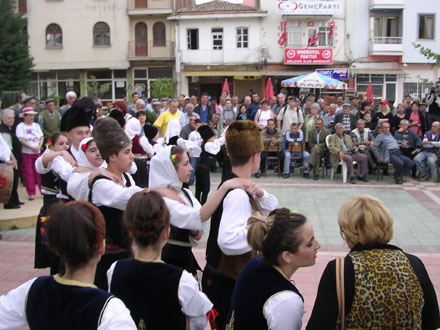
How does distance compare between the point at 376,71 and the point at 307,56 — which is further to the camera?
the point at 376,71

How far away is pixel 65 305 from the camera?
212cm

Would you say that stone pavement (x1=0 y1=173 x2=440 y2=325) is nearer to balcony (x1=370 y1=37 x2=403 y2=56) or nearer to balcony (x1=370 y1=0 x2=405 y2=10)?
balcony (x1=370 y1=37 x2=403 y2=56)

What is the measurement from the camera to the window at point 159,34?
35625mm

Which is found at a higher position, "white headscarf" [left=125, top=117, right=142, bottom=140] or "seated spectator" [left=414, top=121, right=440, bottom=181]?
"white headscarf" [left=125, top=117, right=142, bottom=140]

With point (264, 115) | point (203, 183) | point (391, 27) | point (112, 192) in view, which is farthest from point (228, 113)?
point (391, 27)

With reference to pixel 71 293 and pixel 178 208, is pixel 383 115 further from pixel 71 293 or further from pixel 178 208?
pixel 71 293

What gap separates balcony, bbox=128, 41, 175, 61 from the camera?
35.2 m

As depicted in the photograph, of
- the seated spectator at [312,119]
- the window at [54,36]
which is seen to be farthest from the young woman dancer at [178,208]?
the window at [54,36]

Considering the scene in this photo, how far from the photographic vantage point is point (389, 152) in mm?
12641

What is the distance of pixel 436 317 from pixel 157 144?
7.50m

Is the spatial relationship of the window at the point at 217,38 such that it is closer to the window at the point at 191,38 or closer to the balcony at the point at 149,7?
the window at the point at 191,38

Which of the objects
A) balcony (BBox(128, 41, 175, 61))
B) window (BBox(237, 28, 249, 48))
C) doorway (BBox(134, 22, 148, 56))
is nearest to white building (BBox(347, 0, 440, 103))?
window (BBox(237, 28, 249, 48))

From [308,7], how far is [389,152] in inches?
890

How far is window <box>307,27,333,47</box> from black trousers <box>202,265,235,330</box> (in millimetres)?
31987
